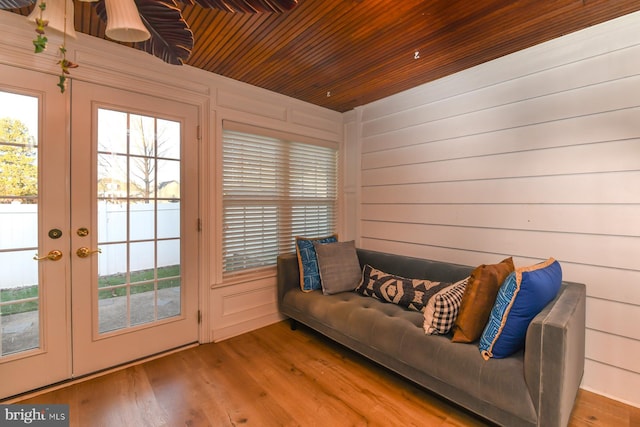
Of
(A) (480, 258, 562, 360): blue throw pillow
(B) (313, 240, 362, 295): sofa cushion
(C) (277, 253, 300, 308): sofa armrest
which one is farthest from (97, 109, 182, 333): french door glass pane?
(A) (480, 258, 562, 360): blue throw pillow

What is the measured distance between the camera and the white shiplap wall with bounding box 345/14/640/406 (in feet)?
6.11

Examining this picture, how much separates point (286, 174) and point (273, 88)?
2.91 ft

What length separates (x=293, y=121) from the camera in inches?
128

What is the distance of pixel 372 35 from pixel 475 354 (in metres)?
2.12

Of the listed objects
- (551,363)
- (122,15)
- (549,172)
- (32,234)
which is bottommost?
(551,363)

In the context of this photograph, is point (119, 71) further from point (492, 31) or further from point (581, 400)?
Answer: point (581, 400)

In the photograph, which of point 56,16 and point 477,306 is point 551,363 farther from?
point 56,16

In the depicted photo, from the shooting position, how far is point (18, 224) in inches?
74.2

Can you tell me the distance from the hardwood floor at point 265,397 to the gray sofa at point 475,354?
19cm

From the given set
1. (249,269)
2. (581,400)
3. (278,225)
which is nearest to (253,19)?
(278,225)

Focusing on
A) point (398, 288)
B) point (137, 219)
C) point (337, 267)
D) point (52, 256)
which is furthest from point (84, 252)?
point (398, 288)

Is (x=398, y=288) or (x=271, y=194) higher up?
(x=271, y=194)

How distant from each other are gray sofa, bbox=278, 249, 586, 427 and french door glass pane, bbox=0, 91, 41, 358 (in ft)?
6.52

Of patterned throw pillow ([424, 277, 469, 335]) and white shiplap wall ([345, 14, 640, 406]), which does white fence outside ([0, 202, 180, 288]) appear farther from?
white shiplap wall ([345, 14, 640, 406])
